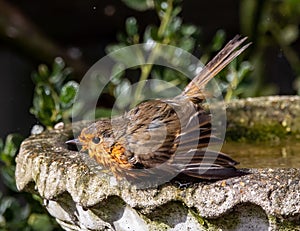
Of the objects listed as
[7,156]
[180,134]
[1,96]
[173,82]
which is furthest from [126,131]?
[1,96]

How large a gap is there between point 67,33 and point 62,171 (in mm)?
2626

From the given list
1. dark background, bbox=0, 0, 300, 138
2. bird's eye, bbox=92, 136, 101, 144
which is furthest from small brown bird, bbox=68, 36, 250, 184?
dark background, bbox=0, 0, 300, 138

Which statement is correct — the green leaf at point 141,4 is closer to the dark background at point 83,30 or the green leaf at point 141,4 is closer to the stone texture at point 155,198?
the stone texture at point 155,198

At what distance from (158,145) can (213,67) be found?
0.23 metres

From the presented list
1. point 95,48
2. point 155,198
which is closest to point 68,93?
point 155,198

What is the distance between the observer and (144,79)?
2363 mm

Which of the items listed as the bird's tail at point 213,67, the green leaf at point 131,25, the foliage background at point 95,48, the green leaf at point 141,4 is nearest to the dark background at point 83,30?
the foliage background at point 95,48

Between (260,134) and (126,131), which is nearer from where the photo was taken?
(126,131)

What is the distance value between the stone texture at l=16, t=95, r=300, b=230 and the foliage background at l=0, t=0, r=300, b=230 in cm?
52

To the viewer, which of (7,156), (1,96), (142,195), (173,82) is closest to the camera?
(142,195)

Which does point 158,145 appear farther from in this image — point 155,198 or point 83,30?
point 83,30

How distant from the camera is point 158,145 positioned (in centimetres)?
131

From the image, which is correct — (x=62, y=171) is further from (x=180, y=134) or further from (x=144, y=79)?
(x=144, y=79)

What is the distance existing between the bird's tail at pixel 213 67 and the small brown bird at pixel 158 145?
0.07 m
